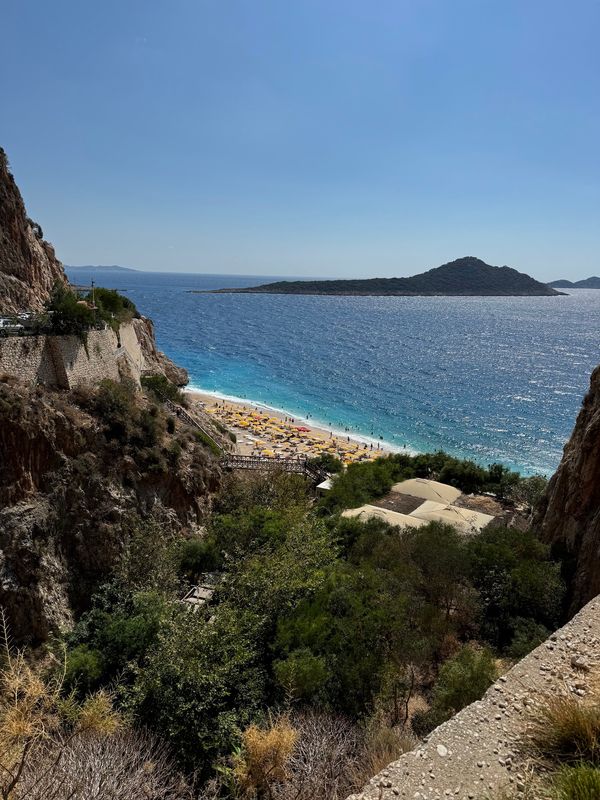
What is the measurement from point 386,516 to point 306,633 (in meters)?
9.71

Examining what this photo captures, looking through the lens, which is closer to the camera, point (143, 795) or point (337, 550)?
point (143, 795)

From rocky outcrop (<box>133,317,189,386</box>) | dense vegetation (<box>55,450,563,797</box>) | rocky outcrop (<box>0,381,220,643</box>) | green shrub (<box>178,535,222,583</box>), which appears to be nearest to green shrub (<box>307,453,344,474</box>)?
rocky outcrop (<box>0,381,220,643</box>)

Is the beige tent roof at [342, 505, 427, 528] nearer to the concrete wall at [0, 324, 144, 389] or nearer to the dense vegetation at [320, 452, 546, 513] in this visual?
the dense vegetation at [320, 452, 546, 513]

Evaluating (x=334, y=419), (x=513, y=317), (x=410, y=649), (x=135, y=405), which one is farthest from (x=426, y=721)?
(x=513, y=317)

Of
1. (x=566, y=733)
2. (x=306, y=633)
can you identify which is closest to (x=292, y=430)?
(x=306, y=633)

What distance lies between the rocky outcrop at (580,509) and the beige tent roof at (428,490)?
669 centimetres

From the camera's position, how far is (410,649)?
35.8 ft

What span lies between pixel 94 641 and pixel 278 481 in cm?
1188

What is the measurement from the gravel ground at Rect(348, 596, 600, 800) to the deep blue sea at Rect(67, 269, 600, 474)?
128 ft

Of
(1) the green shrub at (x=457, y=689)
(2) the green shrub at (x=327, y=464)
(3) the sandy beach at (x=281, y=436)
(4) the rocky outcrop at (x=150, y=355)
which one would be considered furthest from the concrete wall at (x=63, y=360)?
(1) the green shrub at (x=457, y=689)

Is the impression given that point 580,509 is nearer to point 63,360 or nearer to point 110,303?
point 63,360

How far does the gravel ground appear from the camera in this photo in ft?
17.6

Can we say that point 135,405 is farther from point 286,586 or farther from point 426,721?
point 426,721

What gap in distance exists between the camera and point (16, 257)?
Answer: 27.1 metres
